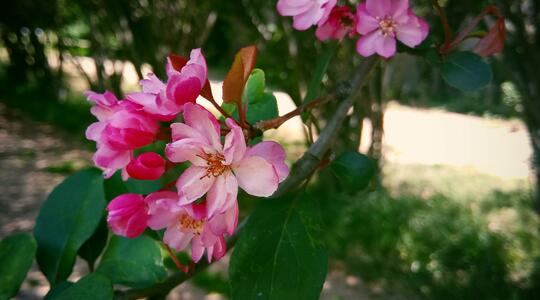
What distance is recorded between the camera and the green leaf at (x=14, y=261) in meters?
0.83

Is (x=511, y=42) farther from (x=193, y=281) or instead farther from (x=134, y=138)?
(x=193, y=281)

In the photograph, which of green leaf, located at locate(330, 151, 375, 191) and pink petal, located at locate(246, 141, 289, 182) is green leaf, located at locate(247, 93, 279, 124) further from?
pink petal, located at locate(246, 141, 289, 182)

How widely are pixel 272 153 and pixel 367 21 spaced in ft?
1.03

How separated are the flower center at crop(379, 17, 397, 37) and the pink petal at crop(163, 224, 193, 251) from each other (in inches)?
14.8

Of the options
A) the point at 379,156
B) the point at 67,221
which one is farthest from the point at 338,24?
the point at 379,156

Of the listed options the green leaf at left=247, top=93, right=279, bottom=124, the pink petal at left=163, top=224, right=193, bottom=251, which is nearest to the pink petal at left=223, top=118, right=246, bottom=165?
the pink petal at left=163, top=224, right=193, bottom=251

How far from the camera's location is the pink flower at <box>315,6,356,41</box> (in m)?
0.80

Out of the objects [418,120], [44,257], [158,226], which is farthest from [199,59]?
[418,120]

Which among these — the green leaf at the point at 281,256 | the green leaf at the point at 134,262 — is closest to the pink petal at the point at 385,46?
the green leaf at the point at 281,256

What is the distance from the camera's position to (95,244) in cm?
101

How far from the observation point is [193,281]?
12.2 feet

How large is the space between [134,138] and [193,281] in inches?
129

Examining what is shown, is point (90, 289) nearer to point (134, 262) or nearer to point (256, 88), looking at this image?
point (134, 262)

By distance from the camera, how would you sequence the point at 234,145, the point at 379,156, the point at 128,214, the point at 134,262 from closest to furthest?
the point at 234,145 < the point at 128,214 < the point at 134,262 < the point at 379,156
